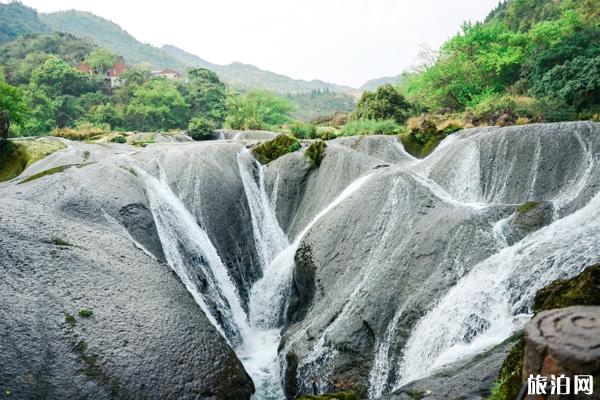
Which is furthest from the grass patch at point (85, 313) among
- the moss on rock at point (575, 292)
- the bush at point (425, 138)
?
the bush at point (425, 138)

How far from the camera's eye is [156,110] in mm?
55969

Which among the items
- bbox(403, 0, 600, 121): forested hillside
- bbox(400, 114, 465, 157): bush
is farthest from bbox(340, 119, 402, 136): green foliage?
bbox(400, 114, 465, 157): bush

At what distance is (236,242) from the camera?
47.1 feet

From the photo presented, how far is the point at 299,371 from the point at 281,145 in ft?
37.1

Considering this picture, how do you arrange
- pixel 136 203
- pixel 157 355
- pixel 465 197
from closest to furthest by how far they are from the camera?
pixel 157 355 < pixel 136 203 < pixel 465 197

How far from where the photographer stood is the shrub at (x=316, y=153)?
1628 cm

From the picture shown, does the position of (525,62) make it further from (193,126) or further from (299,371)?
(299,371)

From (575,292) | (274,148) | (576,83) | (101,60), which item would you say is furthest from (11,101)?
(101,60)

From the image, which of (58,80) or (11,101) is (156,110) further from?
(11,101)

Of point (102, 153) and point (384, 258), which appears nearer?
point (384, 258)

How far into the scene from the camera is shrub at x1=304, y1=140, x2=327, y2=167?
16281mm

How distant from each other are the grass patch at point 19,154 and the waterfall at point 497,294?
1600 centimetres

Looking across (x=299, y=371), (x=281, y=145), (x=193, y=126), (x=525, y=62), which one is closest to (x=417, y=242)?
(x=299, y=371)

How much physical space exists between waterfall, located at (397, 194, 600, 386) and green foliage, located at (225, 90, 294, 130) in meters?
40.8
